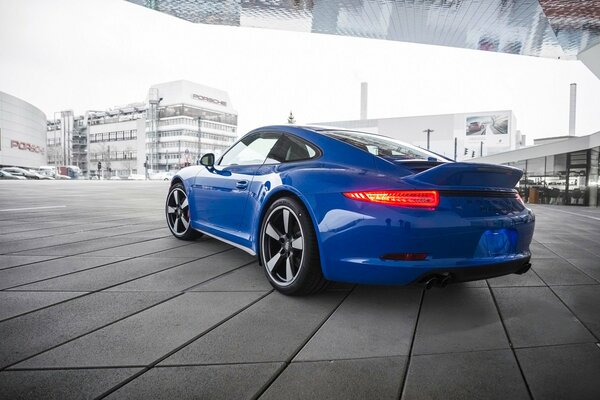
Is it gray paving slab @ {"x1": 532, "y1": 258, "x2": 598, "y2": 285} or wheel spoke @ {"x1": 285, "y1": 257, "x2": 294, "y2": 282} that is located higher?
wheel spoke @ {"x1": 285, "y1": 257, "x2": 294, "y2": 282}

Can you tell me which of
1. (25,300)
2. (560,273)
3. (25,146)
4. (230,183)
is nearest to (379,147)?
(230,183)

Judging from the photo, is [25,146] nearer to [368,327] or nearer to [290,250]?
[290,250]

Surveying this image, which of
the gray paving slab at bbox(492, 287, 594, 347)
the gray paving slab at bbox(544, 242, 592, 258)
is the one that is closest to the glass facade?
the gray paving slab at bbox(544, 242, 592, 258)

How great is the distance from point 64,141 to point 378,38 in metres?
109

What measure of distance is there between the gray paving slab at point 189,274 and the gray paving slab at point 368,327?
1.25 metres

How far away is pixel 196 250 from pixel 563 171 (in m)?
21.5

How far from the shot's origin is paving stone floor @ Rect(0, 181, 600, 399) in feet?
5.05

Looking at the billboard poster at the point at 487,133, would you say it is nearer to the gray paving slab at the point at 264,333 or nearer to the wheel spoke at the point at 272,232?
the wheel spoke at the point at 272,232

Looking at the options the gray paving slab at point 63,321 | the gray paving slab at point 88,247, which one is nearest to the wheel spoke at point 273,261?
the gray paving slab at point 63,321

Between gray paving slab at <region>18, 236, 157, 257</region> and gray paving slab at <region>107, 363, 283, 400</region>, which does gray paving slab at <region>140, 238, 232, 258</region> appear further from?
gray paving slab at <region>107, 363, 283, 400</region>

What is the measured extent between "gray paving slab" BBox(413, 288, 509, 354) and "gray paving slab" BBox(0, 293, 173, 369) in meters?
1.76

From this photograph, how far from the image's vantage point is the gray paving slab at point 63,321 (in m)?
1.83

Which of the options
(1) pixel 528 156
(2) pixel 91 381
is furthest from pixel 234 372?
(1) pixel 528 156

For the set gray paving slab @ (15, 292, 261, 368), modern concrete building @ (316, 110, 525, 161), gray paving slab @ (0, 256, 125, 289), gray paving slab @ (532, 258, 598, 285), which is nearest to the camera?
gray paving slab @ (15, 292, 261, 368)
